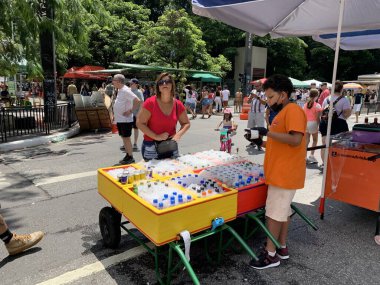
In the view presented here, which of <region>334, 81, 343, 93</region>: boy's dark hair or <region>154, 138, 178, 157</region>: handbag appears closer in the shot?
<region>154, 138, 178, 157</region>: handbag

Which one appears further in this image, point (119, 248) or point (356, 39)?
point (356, 39)

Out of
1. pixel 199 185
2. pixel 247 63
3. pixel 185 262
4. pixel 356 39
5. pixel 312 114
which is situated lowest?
pixel 185 262

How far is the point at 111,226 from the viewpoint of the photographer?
133 inches

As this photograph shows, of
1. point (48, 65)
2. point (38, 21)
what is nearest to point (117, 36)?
point (48, 65)

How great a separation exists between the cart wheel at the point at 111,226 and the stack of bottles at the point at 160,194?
558 mm

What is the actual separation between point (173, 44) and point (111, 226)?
19755 mm

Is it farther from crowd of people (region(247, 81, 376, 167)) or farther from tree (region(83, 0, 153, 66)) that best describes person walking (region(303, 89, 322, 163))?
tree (region(83, 0, 153, 66))

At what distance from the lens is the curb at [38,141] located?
8.35 m

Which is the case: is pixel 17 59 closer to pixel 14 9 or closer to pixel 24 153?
pixel 14 9

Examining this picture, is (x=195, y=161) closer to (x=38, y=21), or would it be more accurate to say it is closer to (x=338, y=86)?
(x=338, y=86)

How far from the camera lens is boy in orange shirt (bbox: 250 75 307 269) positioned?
282cm

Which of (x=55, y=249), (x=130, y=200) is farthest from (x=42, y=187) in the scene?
(x=130, y=200)

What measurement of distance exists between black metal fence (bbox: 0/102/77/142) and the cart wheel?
6.60m

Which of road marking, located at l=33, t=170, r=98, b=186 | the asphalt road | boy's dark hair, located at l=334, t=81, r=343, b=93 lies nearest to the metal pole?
boy's dark hair, located at l=334, t=81, r=343, b=93
